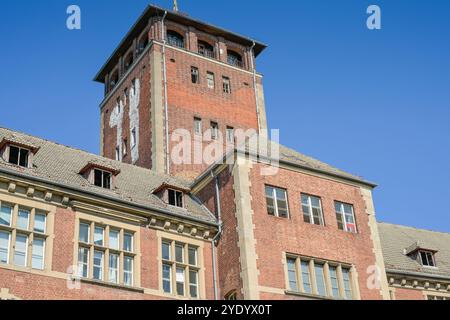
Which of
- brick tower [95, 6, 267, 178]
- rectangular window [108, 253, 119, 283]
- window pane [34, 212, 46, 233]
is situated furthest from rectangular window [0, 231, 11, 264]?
brick tower [95, 6, 267, 178]

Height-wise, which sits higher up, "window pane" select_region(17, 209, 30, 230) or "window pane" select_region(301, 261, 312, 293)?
"window pane" select_region(17, 209, 30, 230)

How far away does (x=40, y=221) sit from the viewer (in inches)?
1048

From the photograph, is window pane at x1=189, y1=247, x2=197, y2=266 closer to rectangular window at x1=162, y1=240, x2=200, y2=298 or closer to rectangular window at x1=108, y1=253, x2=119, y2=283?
rectangular window at x1=162, y1=240, x2=200, y2=298

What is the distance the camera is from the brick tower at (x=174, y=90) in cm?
4612

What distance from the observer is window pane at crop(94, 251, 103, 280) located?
2706 cm

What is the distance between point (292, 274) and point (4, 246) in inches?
458

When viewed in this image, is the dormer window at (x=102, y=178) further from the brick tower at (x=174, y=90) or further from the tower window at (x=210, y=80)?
the tower window at (x=210, y=80)

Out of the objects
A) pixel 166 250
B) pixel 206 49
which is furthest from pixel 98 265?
pixel 206 49

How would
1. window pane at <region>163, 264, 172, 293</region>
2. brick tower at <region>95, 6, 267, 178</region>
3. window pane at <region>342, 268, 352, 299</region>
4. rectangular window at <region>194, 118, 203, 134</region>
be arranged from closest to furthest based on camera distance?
window pane at <region>163, 264, 172, 293</region> → window pane at <region>342, 268, 352, 299</region> → brick tower at <region>95, 6, 267, 178</region> → rectangular window at <region>194, 118, 203, 134</region>

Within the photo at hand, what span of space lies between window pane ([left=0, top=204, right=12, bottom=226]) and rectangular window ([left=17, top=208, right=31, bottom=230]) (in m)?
0.35

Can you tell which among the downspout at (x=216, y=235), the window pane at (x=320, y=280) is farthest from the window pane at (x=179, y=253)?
the window pane at (x=320, y=280)
